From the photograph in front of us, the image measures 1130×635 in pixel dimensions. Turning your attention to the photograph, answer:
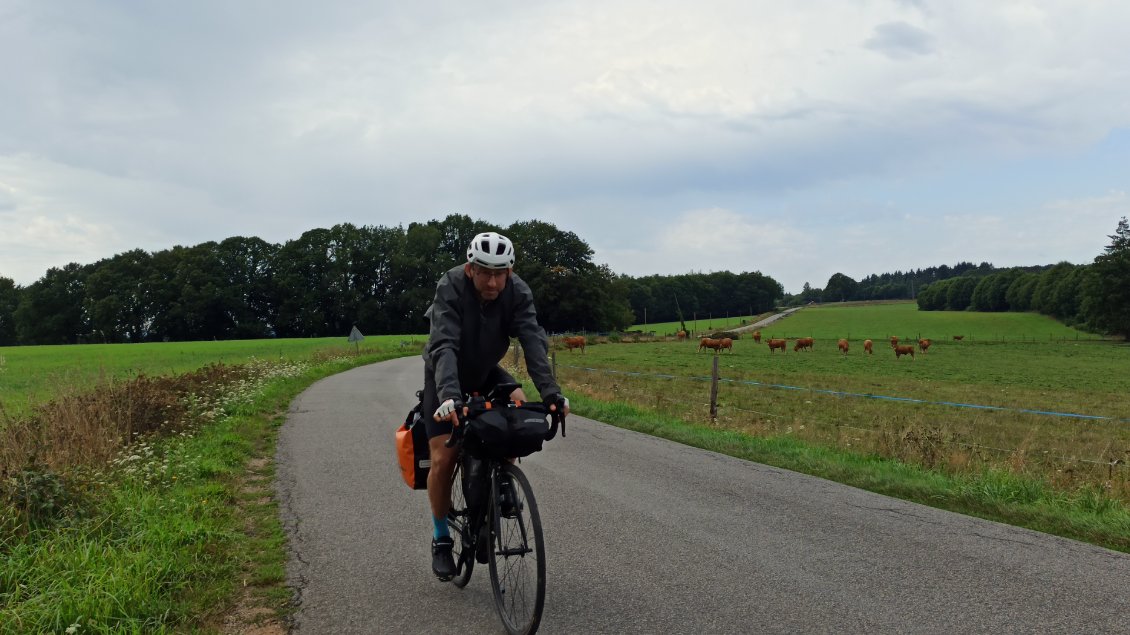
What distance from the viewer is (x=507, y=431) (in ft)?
11.5

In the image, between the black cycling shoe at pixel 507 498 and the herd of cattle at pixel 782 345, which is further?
the herd of cattle at pixel 782 345

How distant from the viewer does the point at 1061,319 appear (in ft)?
300

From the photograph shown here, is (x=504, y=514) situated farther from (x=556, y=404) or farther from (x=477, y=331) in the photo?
(x=477, y=331)

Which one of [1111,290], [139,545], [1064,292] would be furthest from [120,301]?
[1064,292]

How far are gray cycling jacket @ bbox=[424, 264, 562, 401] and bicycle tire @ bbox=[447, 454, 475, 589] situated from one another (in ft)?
2.07

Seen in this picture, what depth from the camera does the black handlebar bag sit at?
349 centimetres

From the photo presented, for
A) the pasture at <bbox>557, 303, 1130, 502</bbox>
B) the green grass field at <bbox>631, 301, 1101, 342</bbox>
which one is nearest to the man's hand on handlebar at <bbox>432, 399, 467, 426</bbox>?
the pasture at <bbox>557, 303, 1130, 502</bbox>

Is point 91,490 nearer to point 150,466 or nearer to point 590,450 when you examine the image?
point 150,466

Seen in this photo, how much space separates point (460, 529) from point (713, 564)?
177 centimetres

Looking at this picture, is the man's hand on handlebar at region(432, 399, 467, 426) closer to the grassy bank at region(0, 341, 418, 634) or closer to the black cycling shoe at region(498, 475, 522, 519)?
the black cycling shoe at region(498, 475, 522, 519)

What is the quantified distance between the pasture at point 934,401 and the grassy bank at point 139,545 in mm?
7495

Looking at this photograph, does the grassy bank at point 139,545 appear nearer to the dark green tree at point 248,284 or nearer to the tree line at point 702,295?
the dark green tree at point 248,284

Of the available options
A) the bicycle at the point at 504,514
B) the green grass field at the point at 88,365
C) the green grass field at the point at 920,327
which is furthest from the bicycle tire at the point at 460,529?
the green grass field at the point at 920,327

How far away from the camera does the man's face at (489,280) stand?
12.8ft
